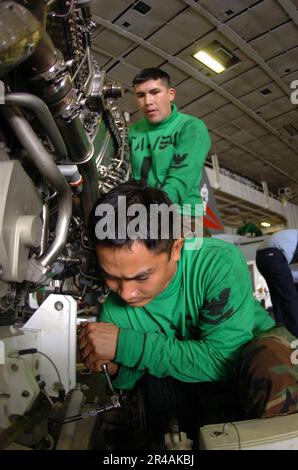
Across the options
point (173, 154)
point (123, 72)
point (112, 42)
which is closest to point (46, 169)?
point (173, 154)

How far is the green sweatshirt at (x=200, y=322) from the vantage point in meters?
0.96

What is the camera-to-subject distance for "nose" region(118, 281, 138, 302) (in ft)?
3.01

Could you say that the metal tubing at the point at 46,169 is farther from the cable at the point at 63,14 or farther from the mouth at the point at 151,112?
the mouth at the point at 151,112

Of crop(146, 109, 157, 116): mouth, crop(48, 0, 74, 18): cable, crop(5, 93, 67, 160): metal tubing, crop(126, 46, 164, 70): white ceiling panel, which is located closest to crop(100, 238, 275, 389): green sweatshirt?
crop(5, 93, 67, 160): metal tubing

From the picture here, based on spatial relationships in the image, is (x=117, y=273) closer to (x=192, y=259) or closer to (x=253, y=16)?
(x=192, y=259)

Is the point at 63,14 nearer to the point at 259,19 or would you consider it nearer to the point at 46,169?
the point at 46,169

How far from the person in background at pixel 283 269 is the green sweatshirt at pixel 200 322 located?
1.60 m

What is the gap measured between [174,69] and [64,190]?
4.59 meters

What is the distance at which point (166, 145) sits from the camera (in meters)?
1.63

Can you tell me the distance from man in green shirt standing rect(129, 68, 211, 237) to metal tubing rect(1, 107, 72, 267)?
2.11ft

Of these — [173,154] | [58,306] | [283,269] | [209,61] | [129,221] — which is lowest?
[58,306]

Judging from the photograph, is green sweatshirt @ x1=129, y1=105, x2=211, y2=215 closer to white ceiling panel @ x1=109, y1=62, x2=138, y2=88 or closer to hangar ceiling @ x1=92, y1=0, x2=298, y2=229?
hangar ceiling @ x1=92, y1=0, x2=298, y2=229

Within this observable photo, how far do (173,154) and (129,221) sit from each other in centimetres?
80
